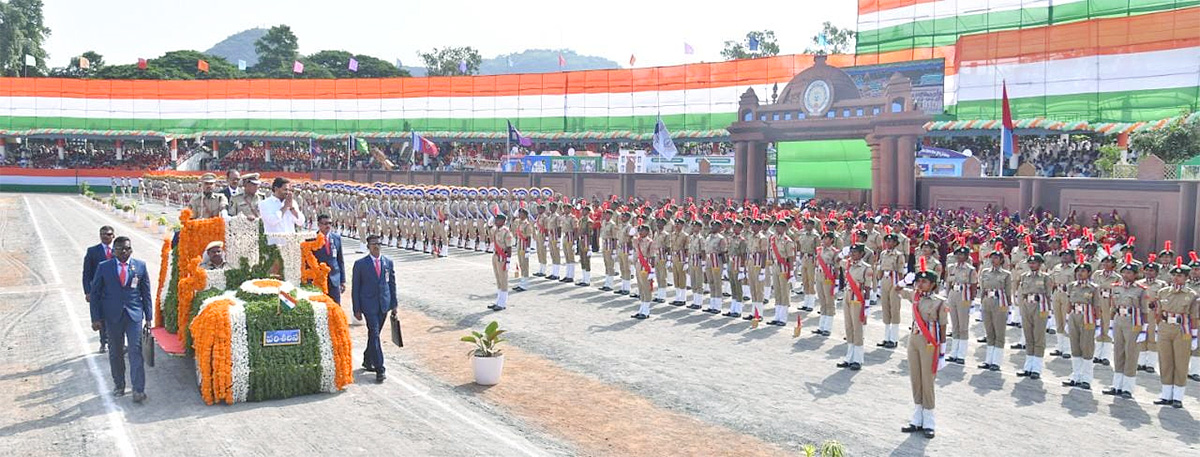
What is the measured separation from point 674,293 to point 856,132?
974cm

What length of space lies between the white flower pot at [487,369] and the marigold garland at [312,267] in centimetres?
220

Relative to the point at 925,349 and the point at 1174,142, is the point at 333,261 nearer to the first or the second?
the point at 925,349

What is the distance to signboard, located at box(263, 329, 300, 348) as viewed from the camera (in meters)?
10.2

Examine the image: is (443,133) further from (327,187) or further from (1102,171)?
(1102,171)

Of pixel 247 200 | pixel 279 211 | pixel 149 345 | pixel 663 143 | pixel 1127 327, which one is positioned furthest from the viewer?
pixel 663 143

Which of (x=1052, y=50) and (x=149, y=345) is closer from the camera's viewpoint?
(x=149, y=345)

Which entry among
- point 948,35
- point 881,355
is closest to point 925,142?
point 948,35

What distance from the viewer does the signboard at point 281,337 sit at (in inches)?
403

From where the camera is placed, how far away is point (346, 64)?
121 m

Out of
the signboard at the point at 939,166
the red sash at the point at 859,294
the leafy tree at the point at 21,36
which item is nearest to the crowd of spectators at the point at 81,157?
the leafy tree at the point at 21,36

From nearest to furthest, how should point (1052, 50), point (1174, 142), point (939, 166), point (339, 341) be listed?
point (339, 341) < point (1174, 142) < point (939, 166) < point (1052, 50)

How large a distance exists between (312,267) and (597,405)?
162 inches

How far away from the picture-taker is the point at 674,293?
19.6m

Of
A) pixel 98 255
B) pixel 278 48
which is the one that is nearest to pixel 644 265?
pixel 98 255
